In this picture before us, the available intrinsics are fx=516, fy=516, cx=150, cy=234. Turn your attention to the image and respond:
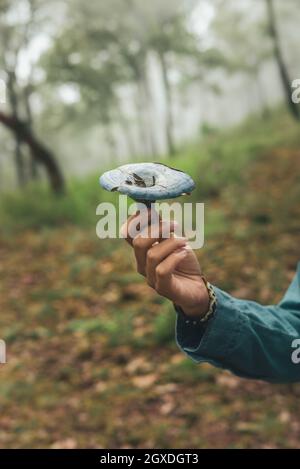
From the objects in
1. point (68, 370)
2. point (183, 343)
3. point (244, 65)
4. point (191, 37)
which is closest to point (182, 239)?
point (183, 343)

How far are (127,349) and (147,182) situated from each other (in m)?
3.34

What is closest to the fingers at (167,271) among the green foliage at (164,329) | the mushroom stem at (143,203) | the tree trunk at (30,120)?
the mushroom stem at (143,203)

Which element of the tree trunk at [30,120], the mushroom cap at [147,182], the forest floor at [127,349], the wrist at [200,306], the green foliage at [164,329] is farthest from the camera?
the tree trunk at [30,120]

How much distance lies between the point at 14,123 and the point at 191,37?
1018cm

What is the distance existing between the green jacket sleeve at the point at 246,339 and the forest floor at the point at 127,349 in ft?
5.15

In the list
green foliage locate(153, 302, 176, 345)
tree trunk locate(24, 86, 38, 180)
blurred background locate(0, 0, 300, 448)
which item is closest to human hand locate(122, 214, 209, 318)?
blurred background locate(0, 0, 300, 448)

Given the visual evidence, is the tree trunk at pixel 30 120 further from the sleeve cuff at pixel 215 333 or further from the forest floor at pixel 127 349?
the sleeve cuff at pixel 215 333

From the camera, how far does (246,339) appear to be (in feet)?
4.29

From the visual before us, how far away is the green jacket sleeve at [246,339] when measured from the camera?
127 cm

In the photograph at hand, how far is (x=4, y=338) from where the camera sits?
4578mm

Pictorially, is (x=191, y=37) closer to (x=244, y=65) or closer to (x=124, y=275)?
(x=244, y=65)

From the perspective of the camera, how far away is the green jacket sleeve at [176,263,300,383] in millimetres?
1271

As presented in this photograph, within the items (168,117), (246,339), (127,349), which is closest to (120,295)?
(127,349)

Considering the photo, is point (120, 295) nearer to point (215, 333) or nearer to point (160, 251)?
point (215, 333)
